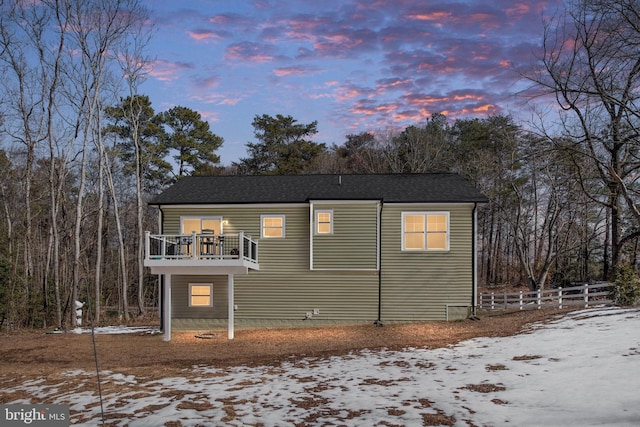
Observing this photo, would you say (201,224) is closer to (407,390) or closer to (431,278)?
(431,278)

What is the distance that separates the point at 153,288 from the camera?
3778 cm

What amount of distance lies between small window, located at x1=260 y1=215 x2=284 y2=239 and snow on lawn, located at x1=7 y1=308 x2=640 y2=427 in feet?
23.7

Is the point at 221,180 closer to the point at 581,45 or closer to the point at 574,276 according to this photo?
the point at 581,45

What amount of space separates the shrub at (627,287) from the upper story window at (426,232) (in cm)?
559

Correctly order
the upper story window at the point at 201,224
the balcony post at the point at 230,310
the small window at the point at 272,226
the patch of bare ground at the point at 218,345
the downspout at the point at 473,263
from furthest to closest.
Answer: the upper story window at the point at 201,224 → the small window at the point at 272,226 → the downspout at the point at 473,263 → the balcony post at the point at 230,310 → the patch of bare ground at the point at 218,345

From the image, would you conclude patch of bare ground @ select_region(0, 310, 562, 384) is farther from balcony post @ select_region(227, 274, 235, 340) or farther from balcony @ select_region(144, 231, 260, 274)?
balcony @ select_region(144, 231, 260, 274)

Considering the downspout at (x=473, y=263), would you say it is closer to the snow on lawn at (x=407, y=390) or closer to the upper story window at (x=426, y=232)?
the upper story window at (x=426, y=232)

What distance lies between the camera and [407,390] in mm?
8922

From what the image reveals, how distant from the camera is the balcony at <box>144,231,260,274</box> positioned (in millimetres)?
16369

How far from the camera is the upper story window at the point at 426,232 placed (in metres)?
18.7

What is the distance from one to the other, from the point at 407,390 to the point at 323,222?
33.5ft

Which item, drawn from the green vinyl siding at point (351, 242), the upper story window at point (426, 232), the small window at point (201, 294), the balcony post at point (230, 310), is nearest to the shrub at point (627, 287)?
the upper story window at point (426, 232)

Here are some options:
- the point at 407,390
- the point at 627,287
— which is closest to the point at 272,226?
the point at 407,390

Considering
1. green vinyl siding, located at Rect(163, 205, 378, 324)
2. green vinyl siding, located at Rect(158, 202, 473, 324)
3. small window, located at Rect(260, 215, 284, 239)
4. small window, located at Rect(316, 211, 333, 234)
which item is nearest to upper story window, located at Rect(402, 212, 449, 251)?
green vinyl siding, located at Rect(158, 202, 473, 324)
